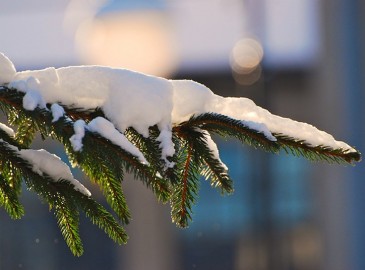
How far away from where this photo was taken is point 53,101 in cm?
135

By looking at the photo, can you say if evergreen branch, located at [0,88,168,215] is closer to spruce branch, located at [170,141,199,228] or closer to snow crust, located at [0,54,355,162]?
snow crust, located at [0,54,355,162]

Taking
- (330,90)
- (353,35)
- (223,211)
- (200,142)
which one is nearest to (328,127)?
(330,90)

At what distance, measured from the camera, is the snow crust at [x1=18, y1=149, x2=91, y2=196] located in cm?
136

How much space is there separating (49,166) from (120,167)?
14 cm

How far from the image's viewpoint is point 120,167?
4.30 ft

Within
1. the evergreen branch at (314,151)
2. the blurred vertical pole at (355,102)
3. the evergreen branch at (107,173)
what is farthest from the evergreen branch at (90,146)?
the blurred vertical pole at (355,102)

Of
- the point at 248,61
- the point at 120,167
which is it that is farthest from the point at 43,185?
the point at 248,61

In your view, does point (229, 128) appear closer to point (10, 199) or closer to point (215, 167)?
point (215, 167)

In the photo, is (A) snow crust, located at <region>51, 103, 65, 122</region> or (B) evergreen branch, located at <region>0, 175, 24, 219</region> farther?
(B) evergreen branch, located at <region>0, 175, 24, 219</region>

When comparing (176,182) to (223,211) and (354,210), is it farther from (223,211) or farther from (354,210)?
A: (223,211)

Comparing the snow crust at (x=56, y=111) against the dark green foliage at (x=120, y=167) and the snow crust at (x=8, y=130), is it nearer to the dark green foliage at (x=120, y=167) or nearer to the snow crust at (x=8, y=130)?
the dark green foliage at (x=120, y=167)

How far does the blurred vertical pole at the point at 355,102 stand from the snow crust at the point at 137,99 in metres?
7.08

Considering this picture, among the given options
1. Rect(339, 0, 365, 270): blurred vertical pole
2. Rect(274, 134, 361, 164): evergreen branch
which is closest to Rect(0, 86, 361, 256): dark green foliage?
Rect(274, 134, 361, 164): evergreen branch

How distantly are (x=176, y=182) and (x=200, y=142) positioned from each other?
0.55ft
